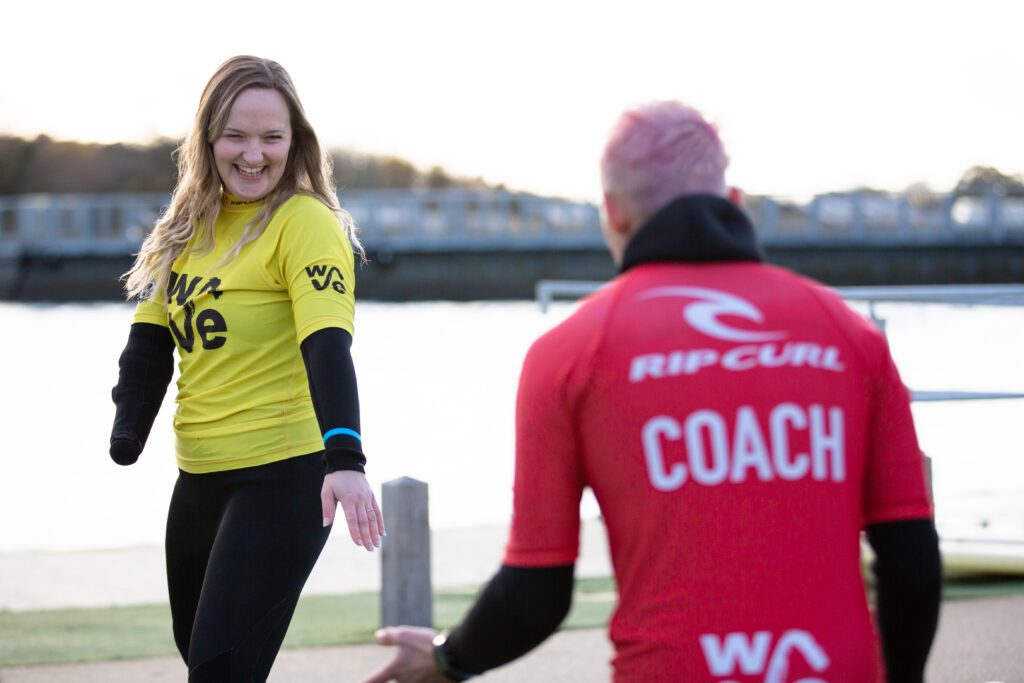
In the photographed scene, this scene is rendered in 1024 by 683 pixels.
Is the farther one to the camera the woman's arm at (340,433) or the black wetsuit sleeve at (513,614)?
the woman's arm at (340,433)

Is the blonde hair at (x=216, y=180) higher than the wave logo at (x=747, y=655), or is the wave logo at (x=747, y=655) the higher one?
the blonde hair at (x=216, y=180)

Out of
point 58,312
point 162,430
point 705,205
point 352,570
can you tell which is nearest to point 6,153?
point 58,312

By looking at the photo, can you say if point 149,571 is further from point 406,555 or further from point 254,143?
point 254,143

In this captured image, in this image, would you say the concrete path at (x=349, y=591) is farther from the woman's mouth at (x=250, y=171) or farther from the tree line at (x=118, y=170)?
the tree line at (x=118, y=170)

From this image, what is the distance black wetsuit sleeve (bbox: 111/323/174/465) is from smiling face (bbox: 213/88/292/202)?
42 centimetres

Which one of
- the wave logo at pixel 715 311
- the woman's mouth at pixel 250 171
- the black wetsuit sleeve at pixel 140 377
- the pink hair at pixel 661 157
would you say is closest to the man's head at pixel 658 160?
the pink hair at pixel 661 157

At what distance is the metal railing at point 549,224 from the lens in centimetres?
4888

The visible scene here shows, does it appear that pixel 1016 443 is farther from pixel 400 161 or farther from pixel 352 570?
pixel 400 161

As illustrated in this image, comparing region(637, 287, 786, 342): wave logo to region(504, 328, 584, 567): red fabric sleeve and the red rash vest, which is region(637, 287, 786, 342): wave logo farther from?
region(504, 328, 584, 567): red fabric sleeve

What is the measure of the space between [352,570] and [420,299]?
45154mm

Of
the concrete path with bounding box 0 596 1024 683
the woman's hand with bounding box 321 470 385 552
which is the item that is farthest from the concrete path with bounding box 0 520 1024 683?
the woman's hand with bounding box 321 470 385 552

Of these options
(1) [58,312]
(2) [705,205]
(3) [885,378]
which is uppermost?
(2) [705,205]

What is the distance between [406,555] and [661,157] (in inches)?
151

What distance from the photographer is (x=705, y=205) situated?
179 cm
